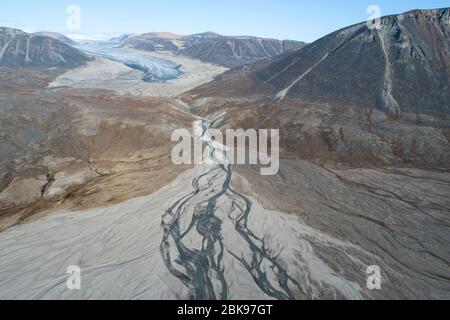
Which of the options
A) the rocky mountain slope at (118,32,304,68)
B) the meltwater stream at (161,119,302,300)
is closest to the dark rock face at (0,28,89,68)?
the rocky mountain slope at (118,32,304,68)

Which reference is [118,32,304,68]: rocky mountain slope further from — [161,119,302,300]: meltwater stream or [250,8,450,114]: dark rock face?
[161,119,302,300]: meltwater stream

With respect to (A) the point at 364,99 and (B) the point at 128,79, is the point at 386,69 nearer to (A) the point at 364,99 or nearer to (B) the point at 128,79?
(A) the point at 364,99

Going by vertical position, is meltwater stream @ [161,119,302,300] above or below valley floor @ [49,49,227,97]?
below

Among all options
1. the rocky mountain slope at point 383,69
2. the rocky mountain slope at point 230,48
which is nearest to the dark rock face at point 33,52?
the rocky mountain slope at point 230,48

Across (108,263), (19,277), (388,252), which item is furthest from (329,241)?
(19,277)
